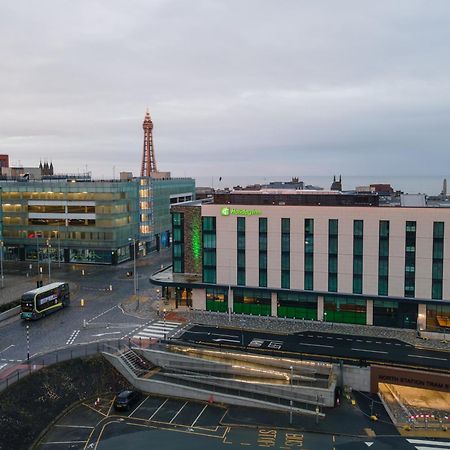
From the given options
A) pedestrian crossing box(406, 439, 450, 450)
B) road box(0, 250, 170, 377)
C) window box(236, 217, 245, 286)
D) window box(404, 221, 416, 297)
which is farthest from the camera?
window box(236, 217, 245, 286)

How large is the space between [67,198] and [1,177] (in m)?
35.1

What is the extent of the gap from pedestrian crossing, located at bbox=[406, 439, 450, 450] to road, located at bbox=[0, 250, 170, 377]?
34128mm

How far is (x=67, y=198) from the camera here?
106500mm

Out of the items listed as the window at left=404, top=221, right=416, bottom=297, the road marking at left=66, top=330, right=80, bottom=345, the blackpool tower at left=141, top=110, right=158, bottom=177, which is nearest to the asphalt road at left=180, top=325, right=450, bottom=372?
the window at left=404, top=221, right=416, bottom=297

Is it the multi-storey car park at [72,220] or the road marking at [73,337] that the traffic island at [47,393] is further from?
the multi-storey car park at [72,220]

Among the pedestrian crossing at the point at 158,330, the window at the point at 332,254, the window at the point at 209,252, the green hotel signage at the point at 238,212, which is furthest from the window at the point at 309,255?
the pedestrian crossing at the point at 158,330

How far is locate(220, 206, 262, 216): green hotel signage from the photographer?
2711 inches

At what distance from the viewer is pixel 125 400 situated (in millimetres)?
46812

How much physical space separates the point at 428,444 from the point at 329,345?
17603 mm

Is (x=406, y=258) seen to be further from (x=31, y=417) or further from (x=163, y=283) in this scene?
(x=31, y=417)

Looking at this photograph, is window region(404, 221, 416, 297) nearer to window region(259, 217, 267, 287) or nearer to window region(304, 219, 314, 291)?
window region(304, 219, 314, 291)

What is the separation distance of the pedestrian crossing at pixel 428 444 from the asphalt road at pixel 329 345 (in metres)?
10.4

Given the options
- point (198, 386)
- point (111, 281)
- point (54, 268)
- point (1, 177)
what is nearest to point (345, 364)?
point (198, 386)

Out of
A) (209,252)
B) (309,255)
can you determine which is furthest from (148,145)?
(309,255)
